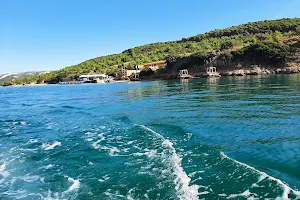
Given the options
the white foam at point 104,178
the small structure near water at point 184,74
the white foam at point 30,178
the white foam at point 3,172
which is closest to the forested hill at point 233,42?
the small structure near water at point 184,74

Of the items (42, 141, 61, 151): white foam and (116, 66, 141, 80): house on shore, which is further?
(116, 66, 141, 80): house on shore

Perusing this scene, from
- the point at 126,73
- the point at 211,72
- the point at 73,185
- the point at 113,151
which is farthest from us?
the point at 126,73

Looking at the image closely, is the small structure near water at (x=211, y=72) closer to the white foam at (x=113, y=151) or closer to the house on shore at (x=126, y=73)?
the house on shore at (x=126, y=73)

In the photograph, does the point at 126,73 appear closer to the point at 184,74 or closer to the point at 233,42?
the point at 184,74


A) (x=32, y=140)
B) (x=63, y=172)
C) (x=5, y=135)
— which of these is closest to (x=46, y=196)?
(x=63, y=172)

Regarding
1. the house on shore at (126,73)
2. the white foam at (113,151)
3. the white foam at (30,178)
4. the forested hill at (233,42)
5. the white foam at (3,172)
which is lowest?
the white foam at (30,178)

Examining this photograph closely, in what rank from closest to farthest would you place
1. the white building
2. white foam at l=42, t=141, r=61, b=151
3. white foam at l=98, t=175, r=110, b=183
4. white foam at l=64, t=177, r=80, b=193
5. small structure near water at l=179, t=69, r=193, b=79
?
white foam at l=64, t=177, r=80, b=193
white foam at l=98, t=175, r=110, b=183
white foam at l=42, t=141, r=61, b=151
small structure near water at l=179, t=69, r=193, b=79
the white building

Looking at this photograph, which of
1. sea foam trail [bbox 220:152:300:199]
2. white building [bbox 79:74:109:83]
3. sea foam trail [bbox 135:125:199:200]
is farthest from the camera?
white building [bbox 79:74:109:83]

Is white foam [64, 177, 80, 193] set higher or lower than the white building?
lower

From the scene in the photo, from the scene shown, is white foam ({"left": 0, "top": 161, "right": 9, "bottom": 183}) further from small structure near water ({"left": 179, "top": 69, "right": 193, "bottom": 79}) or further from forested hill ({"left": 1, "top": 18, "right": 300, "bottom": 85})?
small structure near water ({"left": 179, "top": 69, "right": 193, "bottom": 79})

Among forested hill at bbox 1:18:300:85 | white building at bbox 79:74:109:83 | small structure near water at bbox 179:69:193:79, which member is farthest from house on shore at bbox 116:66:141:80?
small structure near water at bbox 179:69:193:79

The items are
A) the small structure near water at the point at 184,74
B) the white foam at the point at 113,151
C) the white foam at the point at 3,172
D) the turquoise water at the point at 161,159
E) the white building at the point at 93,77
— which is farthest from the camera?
the white building at the point at 93,77

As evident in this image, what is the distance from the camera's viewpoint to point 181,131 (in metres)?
14.6

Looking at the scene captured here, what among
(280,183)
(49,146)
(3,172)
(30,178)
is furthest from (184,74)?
(280,183)
